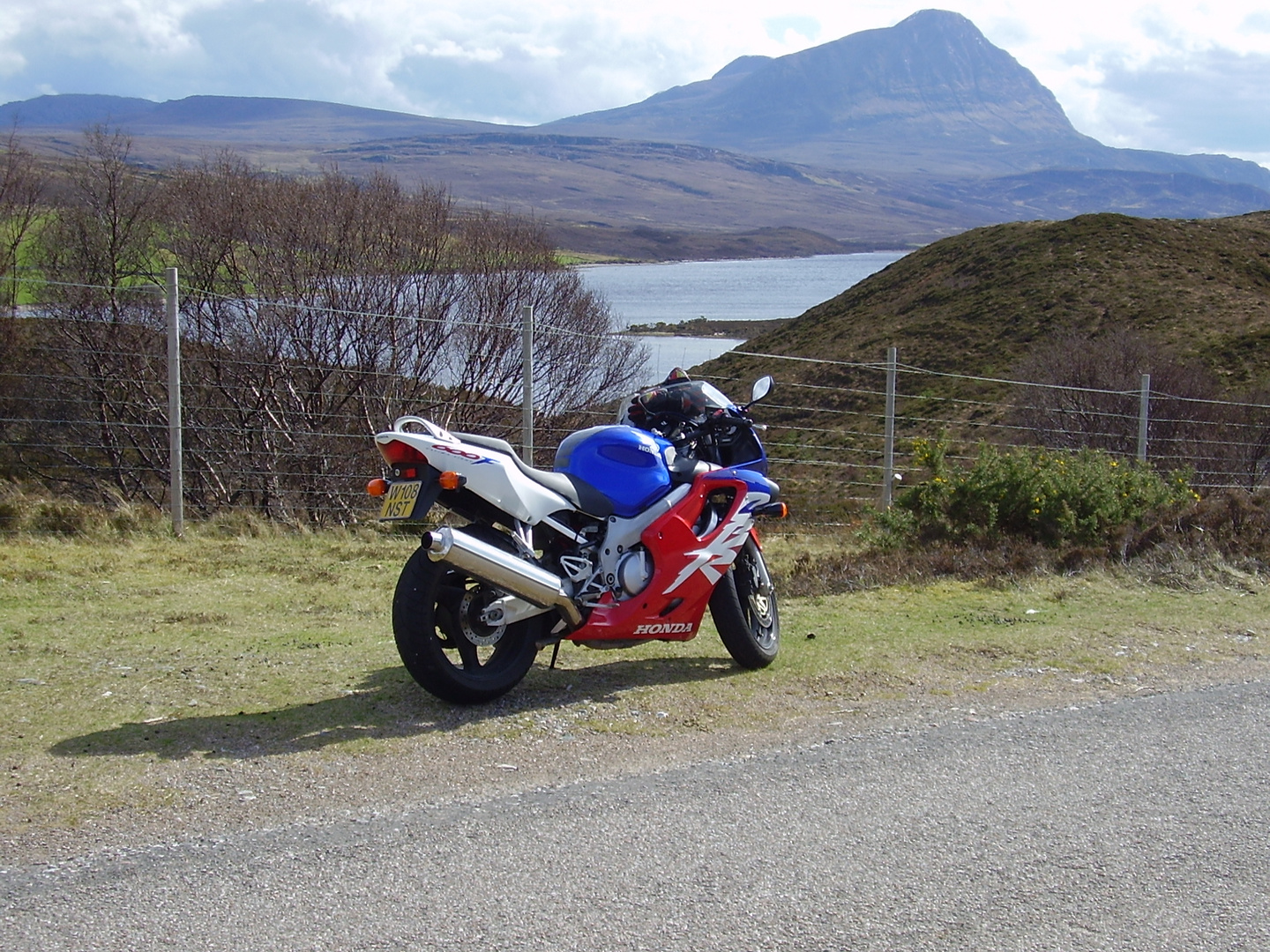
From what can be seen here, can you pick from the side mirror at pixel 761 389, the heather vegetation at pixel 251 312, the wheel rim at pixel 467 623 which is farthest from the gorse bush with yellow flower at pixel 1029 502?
the heather vegetation at pixel 251 312

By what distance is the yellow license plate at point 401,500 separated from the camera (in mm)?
5055

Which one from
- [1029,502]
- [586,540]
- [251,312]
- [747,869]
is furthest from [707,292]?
[747,869]

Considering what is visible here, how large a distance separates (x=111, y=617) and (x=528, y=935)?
4813 millimetres

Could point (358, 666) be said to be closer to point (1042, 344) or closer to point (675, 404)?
point (675, 404)

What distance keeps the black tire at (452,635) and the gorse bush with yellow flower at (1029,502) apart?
598 cm

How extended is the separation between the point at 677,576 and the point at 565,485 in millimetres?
762

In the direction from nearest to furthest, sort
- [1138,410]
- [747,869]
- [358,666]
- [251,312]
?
[747,869] → [358,666] → [1138,410] → [251,312]

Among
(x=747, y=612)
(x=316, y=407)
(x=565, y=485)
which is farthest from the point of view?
(x=316, y=407)

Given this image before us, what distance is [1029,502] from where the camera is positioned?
10484 millimetres

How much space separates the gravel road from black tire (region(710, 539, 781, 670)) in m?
1.31

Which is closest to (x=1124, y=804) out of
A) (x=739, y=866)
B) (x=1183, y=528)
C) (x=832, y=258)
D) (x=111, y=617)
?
(x=739, y=866)

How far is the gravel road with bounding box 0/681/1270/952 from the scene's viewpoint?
11.0ft

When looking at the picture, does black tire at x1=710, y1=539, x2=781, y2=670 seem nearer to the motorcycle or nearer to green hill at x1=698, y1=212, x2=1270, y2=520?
the motorcycle

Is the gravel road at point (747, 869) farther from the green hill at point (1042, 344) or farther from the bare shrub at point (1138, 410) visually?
the green hill at point (1042, 344)
